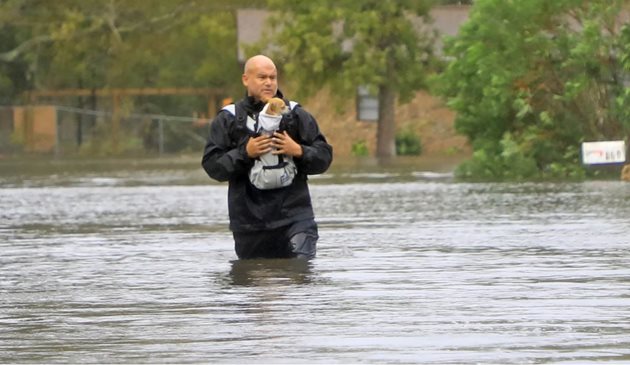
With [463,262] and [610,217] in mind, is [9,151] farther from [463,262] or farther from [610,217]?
[463,262]

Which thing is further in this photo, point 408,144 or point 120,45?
point 120,45

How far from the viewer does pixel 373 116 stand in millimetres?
58062

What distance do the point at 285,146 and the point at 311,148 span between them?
0.24 meters

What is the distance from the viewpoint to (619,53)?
1192 inches

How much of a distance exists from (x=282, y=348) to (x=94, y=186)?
22.9m

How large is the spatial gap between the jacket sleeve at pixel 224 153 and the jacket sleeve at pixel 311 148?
0.33 metres

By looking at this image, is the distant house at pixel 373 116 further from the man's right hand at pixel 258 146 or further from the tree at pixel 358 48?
the man's right hand at pixel 258 146

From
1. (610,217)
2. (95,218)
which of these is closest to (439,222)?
(610,217)

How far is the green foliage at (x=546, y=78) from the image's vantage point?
99.1 feet

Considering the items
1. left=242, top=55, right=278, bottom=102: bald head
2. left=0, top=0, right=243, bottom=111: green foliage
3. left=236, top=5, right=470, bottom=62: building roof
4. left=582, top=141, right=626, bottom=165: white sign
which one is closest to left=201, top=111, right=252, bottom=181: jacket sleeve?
left=242, top=55, right=278, bottom=102: bald head

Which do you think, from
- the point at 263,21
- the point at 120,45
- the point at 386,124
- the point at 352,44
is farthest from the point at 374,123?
the point at 120,45

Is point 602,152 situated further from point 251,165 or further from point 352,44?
point 352,44

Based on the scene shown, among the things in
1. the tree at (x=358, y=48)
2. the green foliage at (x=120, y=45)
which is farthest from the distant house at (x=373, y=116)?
the green foliage at (x=120, y=45)

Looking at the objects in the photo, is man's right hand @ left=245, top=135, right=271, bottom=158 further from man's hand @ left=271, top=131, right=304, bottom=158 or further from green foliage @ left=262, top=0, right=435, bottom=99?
green foliage @ left=262, top=0, right=435, bottom=99
